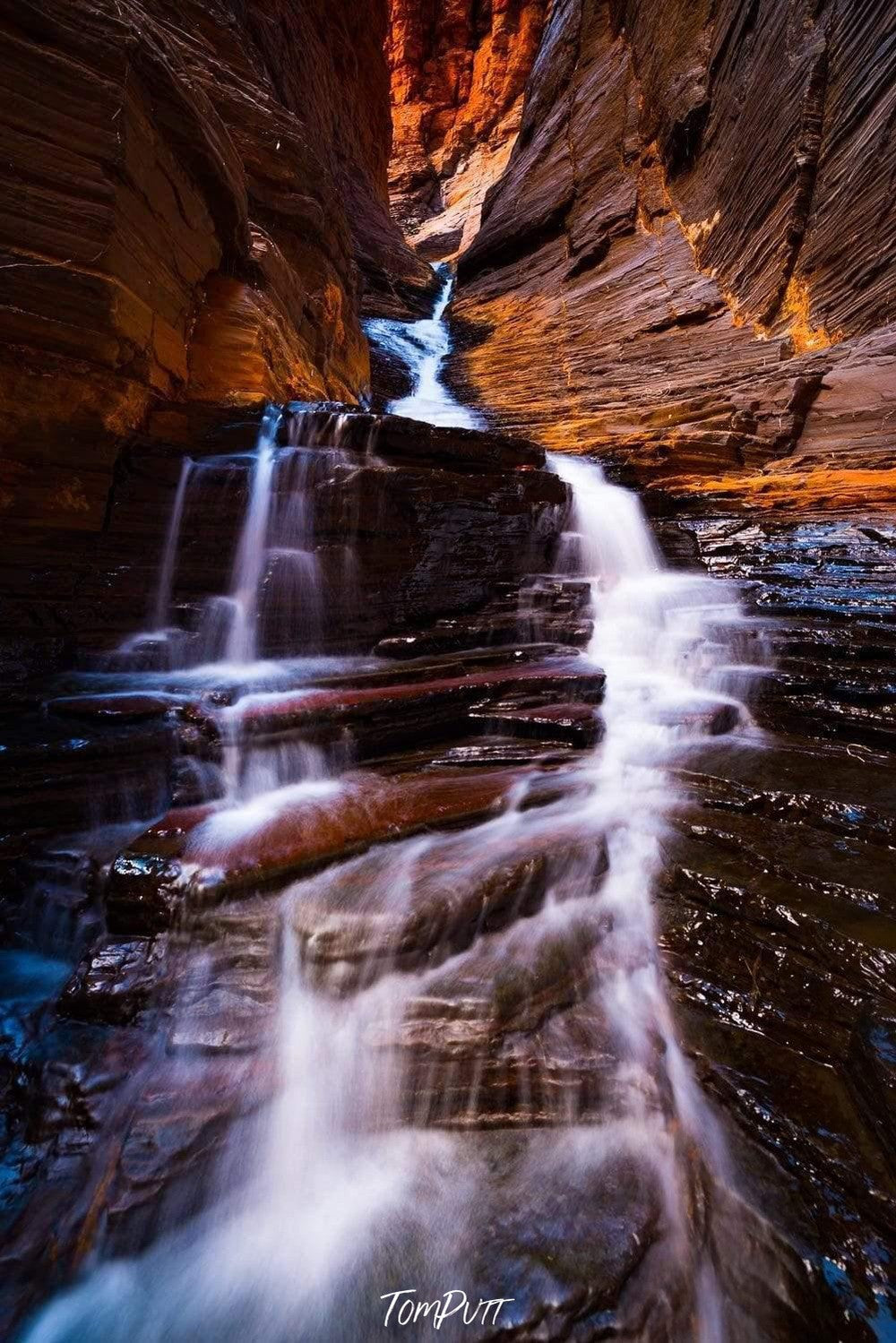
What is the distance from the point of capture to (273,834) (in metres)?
3.29

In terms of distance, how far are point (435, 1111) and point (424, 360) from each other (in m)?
20.2

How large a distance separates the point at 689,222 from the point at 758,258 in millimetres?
4023

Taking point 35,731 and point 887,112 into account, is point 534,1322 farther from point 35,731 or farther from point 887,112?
point 887,112

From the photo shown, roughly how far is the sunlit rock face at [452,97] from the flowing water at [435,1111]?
42117mm

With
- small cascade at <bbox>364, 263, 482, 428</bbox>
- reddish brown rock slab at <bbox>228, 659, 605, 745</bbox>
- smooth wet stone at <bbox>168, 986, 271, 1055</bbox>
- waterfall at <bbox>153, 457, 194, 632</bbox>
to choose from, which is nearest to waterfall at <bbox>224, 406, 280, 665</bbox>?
waterfall at <bbox>153, 457, 194, 632</bbox>

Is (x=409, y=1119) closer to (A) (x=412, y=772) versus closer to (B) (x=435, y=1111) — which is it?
(B) (x=435, y=1111)

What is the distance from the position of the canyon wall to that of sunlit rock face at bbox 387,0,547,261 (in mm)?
30947

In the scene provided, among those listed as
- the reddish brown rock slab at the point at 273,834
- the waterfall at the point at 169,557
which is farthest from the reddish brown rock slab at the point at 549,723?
the waterfall at the point at 169,557

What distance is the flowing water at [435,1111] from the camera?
6.47 ft

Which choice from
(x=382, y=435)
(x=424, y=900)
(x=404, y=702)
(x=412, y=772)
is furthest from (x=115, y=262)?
(x=424, y=900)

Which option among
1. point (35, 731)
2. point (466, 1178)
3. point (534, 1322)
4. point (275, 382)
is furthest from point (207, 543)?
point (534, 1322)

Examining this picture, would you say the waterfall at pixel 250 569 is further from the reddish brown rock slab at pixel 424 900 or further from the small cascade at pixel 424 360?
the small cascade at pixel 424 360

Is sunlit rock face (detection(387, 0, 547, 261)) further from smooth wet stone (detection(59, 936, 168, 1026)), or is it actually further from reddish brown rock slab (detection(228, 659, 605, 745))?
smooth wet stone (detection(59, 936, 168, 1026))

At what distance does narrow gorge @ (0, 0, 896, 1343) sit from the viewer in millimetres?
2045
